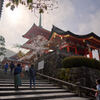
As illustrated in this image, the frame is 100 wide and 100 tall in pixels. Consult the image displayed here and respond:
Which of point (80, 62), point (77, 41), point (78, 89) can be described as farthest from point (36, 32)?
point (78, 89)

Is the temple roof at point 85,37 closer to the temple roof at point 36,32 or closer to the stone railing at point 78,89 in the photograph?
the stone railing at point 78,89

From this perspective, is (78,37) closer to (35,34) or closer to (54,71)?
(54,71)

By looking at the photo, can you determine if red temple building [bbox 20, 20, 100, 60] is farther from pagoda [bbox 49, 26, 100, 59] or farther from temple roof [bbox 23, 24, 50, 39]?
temple roof [bbox 23, 24, 50, 39]

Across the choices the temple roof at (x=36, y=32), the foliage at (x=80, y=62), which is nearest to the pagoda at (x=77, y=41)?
the foliage at (x=80, y=62)

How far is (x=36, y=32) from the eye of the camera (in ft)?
75.9

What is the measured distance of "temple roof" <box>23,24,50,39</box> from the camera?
74.0ft

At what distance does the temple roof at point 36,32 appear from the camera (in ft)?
74.0

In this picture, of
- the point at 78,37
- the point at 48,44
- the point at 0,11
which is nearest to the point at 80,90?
the point at 0,11

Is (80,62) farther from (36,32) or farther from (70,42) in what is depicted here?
(36,32)

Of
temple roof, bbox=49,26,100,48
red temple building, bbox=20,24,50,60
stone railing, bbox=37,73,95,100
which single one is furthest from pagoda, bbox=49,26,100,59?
stone railing, bbox=37,73,95,100

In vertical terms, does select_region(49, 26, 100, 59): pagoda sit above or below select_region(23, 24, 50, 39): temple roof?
below

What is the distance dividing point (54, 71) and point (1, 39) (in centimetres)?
1773

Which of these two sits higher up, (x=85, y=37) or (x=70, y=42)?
(x=85, y=37)

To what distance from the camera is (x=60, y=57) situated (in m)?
12.4
